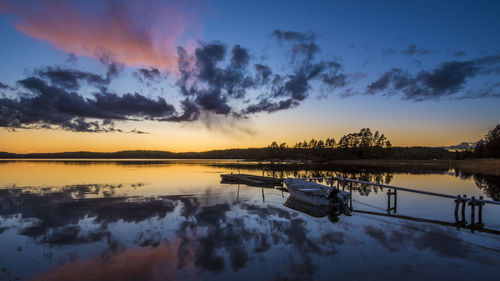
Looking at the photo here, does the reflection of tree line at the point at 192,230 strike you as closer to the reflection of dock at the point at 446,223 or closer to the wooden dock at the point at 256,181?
the reflection of dock at the point at 446,223

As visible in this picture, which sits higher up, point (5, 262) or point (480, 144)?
point (480, 144)

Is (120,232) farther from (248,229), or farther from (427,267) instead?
(427,267)

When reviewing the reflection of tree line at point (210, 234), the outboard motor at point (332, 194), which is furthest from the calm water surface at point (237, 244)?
the outboard motor at point (332, 194)

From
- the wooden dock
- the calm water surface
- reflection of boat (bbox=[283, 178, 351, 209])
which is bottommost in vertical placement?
the wooden dock

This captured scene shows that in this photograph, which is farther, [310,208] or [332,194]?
[310,208]

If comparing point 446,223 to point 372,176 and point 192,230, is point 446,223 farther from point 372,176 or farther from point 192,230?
point 372,176

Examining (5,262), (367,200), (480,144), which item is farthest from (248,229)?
(480,144)

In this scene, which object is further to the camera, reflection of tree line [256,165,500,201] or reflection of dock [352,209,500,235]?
reflection of tree line [256,165,500,201]

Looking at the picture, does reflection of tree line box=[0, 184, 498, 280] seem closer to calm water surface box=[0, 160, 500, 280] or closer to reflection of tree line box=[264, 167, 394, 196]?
calm water surface box=[0, 160, 500, 280]

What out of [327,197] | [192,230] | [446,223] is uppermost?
[327,197]

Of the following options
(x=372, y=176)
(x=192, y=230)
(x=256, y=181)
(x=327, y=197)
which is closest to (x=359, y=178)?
(x=372, y=176)

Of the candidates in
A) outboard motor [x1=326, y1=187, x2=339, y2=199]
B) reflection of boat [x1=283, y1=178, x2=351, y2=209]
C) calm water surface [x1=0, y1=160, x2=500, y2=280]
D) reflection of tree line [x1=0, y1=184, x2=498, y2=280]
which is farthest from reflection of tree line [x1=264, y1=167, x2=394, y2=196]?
reflection of tree line [x1=0, y1=184, x2=498, y2=280]

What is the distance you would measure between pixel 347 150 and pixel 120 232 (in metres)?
151

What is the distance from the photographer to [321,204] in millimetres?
20531
